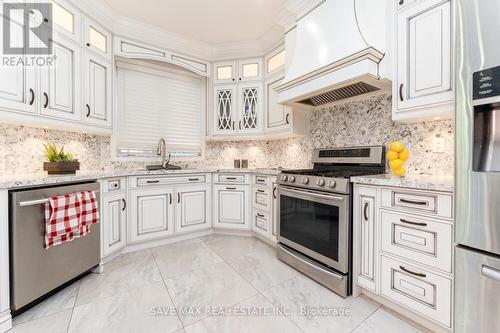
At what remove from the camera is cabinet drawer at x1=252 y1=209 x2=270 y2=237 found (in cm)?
275

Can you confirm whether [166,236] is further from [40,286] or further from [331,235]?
[331,235]

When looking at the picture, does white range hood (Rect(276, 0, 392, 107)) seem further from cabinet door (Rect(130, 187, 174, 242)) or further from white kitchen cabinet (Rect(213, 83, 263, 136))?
cabinet door (Rect(130, 187, 174, 242))

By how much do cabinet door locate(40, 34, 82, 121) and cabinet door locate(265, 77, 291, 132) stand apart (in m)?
2.15

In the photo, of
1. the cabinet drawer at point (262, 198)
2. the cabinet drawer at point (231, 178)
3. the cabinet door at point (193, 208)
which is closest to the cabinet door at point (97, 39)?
the cabinet door at point (193, 208)

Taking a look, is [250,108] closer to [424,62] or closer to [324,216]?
[324,216]

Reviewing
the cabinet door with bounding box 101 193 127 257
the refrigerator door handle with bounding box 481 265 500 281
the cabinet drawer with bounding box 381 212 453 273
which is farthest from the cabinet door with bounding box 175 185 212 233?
the refrigerator door handle with bounding box 481 265 500 281

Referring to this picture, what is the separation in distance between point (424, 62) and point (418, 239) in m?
1.20

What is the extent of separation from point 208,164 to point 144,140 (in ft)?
3.33

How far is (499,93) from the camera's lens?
3.12 ft

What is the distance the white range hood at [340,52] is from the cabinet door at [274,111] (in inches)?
16.2

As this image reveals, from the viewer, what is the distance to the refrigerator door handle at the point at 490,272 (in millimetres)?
988

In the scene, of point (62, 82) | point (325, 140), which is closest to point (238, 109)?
point (325, 140)

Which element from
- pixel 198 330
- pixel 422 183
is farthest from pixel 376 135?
pixel 198 330

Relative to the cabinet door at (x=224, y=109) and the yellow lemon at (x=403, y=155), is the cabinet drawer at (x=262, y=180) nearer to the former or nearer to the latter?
the cabinet door at (x=224, y=109)
